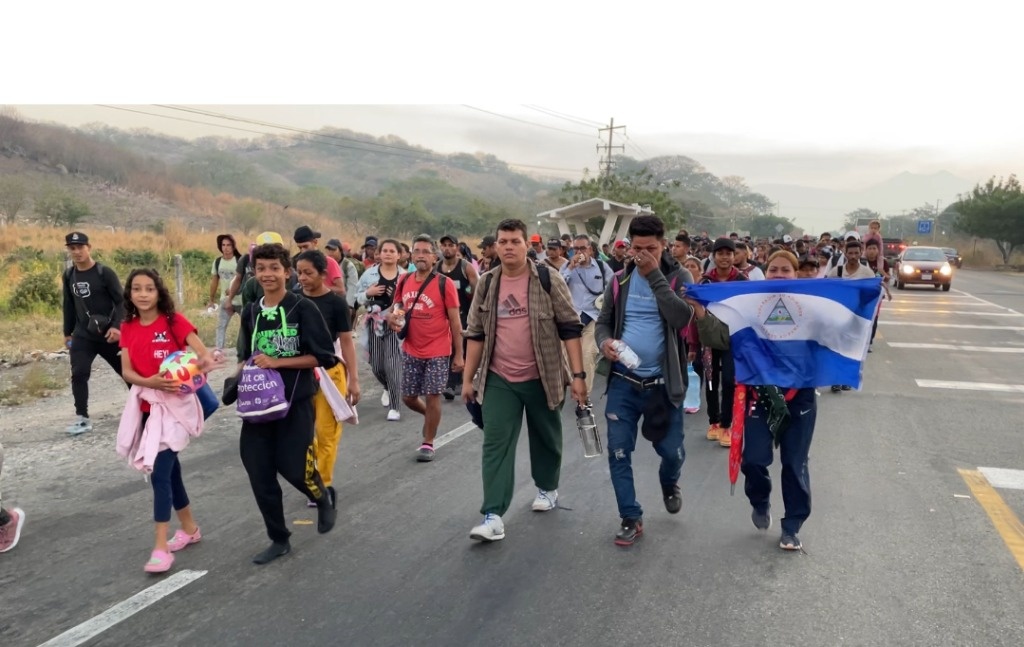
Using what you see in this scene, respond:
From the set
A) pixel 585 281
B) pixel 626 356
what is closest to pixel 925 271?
pixel 585 281

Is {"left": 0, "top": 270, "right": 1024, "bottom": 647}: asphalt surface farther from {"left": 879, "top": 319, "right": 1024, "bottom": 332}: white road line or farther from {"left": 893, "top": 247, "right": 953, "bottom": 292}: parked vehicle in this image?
{"left": 893, "top": 247, "right": 953, "bottom": 292}: parked vehicle

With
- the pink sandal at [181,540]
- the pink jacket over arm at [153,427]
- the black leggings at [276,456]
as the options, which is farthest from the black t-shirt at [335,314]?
the pink sandal at [181,540]

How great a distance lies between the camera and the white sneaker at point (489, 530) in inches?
182

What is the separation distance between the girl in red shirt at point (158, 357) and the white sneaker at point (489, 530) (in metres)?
1.67

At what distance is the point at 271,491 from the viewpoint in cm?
437

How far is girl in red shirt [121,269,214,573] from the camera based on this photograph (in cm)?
430

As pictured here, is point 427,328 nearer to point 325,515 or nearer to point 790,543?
point 325,515

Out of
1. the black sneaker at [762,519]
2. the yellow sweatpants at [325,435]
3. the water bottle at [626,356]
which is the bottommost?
the black sneaker at [762,519]

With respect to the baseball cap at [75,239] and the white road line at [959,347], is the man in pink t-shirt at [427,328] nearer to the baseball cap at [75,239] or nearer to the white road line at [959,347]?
the baseball cap at [75,239]

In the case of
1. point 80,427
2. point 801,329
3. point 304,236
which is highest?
point 304,236

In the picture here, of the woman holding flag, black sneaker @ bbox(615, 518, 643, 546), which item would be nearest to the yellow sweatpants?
black sneaker @ bbox(615, 518, 643, 546)

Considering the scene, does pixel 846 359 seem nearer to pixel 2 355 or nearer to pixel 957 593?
pixel 957 593

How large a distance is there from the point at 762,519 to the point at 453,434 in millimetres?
3247

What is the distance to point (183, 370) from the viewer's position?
4.33 meters
